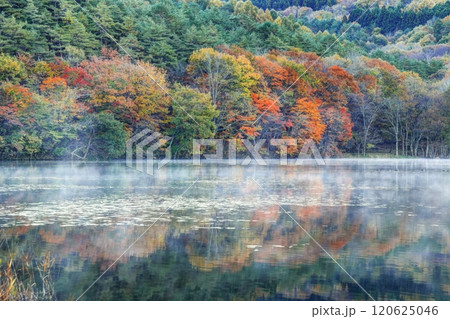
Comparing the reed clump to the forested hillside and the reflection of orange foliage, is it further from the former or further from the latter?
the forested hillside

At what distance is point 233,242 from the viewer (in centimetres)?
1156

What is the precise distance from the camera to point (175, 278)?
8.93 metres

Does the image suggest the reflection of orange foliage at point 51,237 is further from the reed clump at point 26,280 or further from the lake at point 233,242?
the reed clump at point 26,280

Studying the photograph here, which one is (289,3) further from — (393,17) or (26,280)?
(26,280)

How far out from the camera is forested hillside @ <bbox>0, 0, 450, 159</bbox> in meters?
41.2

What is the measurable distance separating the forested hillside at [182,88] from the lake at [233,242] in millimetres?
20522

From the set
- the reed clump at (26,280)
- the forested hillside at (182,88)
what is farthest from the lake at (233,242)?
the forested hillside at (182,88)

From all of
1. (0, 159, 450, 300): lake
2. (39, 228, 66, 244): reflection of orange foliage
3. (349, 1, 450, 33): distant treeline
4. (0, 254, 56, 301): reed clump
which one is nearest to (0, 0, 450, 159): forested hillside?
(0, 159, 450, 300): lake

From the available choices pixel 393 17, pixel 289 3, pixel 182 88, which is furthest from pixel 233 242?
pixel 289 3

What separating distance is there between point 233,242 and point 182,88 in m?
35.2

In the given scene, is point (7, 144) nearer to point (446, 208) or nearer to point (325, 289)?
point (446, 208)

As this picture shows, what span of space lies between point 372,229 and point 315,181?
520 inches

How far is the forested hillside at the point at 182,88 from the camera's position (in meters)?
41.2

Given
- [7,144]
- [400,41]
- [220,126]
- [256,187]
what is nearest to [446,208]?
[256,187]
